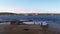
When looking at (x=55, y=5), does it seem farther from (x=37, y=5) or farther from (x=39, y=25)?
(x=39, y=25)

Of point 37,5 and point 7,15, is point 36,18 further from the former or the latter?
point 7,15

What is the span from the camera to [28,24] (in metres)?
1.82

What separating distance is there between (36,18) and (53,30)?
0.33m

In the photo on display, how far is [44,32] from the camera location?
185 centimetres

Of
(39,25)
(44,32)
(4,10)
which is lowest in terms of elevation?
(44,32)

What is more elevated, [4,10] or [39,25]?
[4,10]

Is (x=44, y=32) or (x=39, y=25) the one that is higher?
(x=39, y=25)

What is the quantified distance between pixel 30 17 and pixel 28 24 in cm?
11

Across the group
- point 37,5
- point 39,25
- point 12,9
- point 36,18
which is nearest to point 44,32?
point 39,25

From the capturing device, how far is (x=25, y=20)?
72.6 inches

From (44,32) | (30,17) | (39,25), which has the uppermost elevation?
(30,17)

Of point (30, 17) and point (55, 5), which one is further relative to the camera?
point (55, 5)

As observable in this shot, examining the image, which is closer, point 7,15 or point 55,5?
point 7,15

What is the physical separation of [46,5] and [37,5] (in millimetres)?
158
